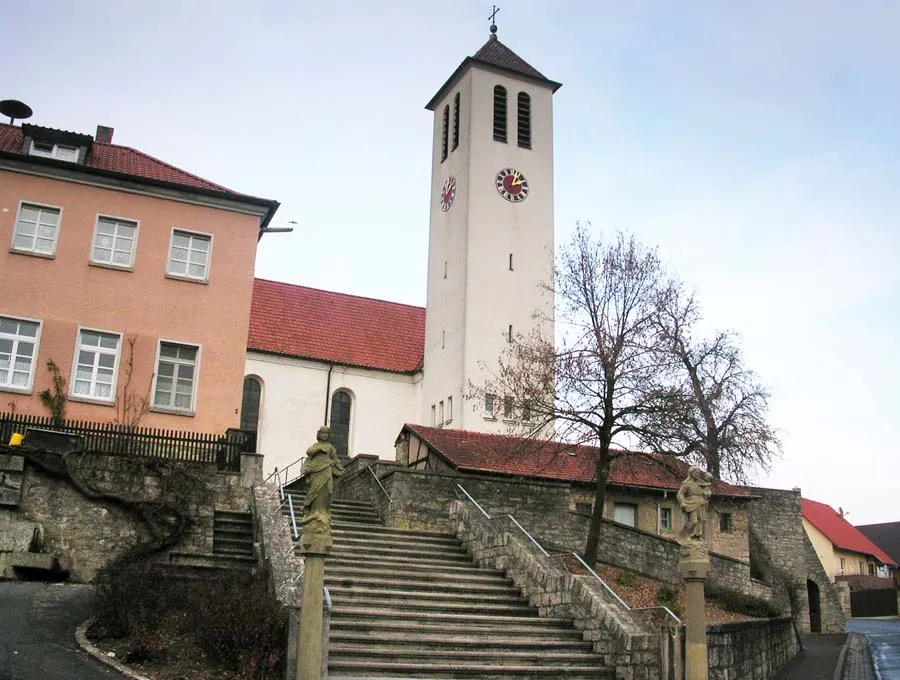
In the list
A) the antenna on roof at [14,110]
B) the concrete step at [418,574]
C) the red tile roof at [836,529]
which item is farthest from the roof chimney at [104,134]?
the red tile roof at [836,529]

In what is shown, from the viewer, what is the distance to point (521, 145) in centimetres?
3881

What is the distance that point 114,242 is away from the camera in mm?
23453

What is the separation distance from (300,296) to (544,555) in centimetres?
2530

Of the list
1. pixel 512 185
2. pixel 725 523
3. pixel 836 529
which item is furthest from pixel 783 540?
pixel 836 529

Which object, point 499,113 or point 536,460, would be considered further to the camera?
point 499,113

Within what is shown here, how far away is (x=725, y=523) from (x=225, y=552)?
17.8 m

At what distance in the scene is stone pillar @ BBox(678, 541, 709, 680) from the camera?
43.7 ft

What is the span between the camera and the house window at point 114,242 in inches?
917

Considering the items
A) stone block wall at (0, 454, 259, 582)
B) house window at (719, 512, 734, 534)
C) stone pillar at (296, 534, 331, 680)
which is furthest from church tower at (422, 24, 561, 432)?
stone pillar at (296, 534, 331, 680)

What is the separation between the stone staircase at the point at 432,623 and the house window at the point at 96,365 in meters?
7.27

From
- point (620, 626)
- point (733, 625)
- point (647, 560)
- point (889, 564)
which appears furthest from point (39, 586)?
point (889, 564)

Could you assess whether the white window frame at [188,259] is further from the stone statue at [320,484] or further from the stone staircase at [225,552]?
the stone statue at [320,484]

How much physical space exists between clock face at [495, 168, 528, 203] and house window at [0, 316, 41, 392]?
19.8m

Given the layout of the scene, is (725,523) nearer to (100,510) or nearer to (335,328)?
(335,328)
